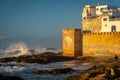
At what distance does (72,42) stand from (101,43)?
4461 mm

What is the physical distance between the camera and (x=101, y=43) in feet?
136

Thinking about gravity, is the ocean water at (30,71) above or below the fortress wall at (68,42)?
below

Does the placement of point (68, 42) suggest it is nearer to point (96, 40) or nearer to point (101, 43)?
point (96, 40)

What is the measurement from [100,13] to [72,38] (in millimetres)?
16075

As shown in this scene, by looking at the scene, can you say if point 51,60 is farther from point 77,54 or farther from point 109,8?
point 109,8

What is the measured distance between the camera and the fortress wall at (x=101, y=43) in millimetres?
40031

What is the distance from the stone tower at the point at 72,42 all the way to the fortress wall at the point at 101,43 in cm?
84

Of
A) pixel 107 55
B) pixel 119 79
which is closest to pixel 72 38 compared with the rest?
pixel 107 55

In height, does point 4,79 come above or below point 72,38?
below

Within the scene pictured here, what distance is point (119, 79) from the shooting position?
17.3 meters

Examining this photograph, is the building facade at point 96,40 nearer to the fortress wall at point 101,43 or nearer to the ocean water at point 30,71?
the fortress wall at point 101,43

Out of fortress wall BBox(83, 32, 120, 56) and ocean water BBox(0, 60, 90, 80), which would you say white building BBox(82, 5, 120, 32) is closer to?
fortress wall BBox(83, 32, 120, 56)

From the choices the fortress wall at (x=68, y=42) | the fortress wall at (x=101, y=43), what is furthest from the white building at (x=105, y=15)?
the fortress wall at (x=68, y=42)

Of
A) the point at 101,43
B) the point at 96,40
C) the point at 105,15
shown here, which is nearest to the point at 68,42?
the point at 96,40
